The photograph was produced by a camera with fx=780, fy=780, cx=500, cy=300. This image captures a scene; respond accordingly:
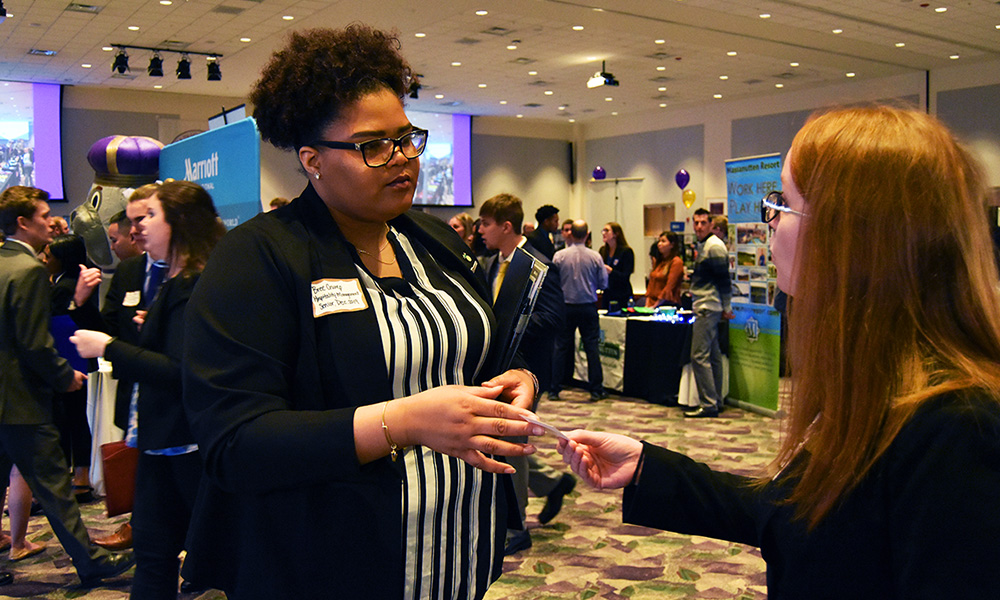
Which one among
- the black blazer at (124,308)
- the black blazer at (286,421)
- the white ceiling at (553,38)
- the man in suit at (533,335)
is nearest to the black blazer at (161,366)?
the black blazer at (124,308)

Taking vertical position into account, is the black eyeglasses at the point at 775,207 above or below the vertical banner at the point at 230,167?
below

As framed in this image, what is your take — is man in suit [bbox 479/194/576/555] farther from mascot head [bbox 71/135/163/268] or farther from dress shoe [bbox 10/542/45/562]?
dress shoe [bbox 10/542/45/562]

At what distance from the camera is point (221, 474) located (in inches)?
42.8

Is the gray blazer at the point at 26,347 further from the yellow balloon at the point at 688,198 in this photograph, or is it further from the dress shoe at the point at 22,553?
the yellow balloon at the point at 688,198

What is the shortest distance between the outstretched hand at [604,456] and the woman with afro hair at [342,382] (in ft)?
0.33

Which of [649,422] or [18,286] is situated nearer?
[18,286]

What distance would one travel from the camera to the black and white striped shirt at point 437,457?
1225mm

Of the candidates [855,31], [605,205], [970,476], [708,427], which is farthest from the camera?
[605,205]

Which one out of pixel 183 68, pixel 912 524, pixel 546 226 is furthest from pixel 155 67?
pixel 912 524

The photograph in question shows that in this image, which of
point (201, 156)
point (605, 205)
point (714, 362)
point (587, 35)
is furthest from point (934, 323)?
point (605, 205)

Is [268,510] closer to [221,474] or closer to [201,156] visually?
[221,474]

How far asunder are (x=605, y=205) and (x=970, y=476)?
15799 mm

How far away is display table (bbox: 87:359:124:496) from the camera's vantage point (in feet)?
12.8

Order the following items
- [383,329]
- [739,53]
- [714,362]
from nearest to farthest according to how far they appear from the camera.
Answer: [383,329] < [714,362] < [739,53]
